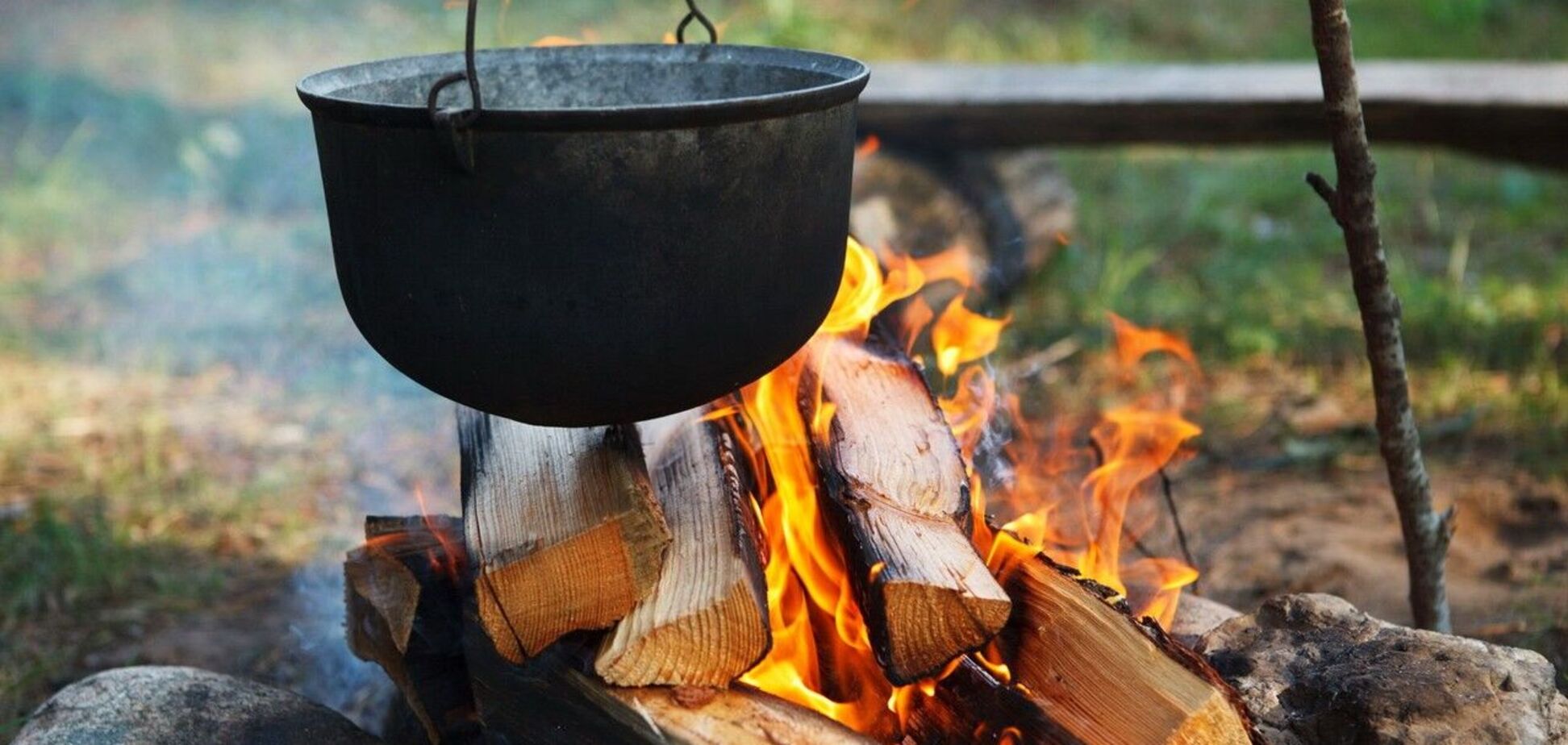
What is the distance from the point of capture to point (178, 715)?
1.96m

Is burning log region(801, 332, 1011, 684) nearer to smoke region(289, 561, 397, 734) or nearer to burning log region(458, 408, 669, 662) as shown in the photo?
burning log region(458, 408, 669, 662)

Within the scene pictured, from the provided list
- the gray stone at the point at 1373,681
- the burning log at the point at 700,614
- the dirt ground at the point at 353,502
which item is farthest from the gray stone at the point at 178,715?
the gray stone at the point at 1373,681

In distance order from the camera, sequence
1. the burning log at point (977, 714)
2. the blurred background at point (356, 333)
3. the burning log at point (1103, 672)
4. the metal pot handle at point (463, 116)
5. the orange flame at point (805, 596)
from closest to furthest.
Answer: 1. the metal pot handle at point (463, 116)
2. the burning log at point (1103, 672)
3. the burning log at point (977, 714)
4. the orange flame at point (805, 596)
5. the blurred background at point (356, 333)

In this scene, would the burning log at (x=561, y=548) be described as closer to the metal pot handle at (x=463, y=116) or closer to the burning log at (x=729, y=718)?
the burning log at (x=729, y=718)

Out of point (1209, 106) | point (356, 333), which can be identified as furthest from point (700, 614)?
point (356, 333)

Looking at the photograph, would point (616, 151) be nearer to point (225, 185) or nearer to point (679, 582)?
point (679, 582)

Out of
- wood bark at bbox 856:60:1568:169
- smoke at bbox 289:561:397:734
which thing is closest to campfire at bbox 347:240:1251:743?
smoke at bbox 289:561:397:734

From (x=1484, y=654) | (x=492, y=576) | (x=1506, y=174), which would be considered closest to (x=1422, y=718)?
(x=1484, y=654)

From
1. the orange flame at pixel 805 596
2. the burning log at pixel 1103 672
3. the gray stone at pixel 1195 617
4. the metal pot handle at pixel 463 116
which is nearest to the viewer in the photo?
the metal pot handle at pixel 463 116

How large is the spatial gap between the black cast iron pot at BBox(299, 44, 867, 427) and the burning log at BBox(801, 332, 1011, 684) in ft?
0.88

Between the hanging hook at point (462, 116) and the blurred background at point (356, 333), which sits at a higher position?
the hanging hook at point (462, 116)

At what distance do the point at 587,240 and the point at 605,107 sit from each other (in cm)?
15

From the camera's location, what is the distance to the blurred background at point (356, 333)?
2.89m

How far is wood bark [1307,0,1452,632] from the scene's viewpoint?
202cm
